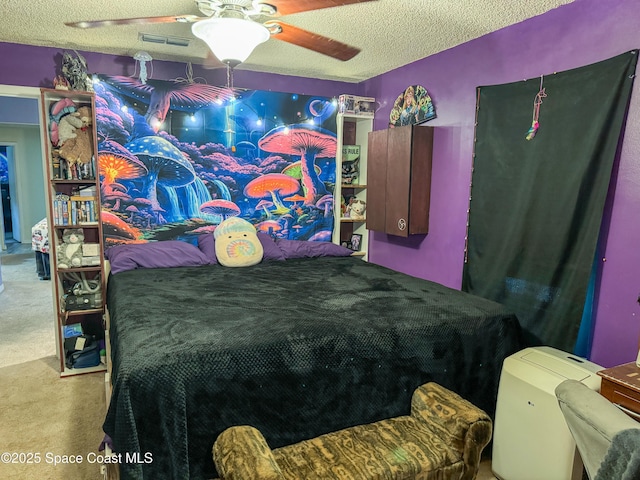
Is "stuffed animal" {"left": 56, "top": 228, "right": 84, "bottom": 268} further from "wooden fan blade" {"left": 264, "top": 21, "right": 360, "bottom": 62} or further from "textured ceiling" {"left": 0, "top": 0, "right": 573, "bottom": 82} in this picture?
"wooden fan blade" {"left": 264, "top": 21, "right": 360, "bottom": 62}

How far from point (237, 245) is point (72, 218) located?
3.98 feet

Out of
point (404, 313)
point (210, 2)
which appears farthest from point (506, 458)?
point (210, 2)

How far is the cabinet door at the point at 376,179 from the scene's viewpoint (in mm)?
3768

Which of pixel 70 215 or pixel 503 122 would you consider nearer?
pixel 503 122

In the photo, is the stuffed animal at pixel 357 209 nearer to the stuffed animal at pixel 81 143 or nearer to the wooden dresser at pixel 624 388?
the stuffed animal at pixel 81 143

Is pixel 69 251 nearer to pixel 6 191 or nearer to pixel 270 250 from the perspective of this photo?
pixel 270 250

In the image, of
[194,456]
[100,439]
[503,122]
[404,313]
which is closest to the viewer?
[194,456]

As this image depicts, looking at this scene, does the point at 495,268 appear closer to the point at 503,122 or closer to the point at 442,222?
the point at 442,222

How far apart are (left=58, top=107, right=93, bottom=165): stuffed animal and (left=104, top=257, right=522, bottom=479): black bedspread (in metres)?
1.21

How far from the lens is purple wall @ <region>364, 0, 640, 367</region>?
2115 mm

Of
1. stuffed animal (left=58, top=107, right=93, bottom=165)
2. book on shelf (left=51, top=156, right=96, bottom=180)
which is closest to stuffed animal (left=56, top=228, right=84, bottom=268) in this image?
book on shelf (left=51, top=156, right=96, bottom=180)

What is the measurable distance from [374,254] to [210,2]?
289 centimetres

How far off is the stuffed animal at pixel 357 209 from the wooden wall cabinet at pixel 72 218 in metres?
2.24

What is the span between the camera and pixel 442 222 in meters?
3.40
